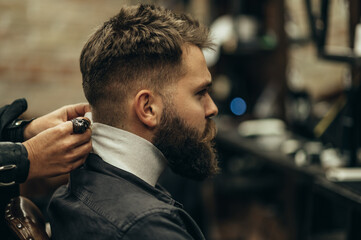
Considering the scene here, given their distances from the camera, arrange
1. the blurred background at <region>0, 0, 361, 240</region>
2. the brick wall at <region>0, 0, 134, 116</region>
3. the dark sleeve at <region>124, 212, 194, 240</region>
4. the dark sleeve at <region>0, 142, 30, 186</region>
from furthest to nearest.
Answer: the brick wall at <region>0, 0, 134, 116</region> → the blurred background at <region>0, 0, 361, 240</region> → the dark sleeve at <region>0, 142, 30, 186</region> → the dark sleeve at <region>124, 212, 194, 240</region>

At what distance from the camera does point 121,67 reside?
120cm

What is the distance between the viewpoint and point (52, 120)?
4.39 ft

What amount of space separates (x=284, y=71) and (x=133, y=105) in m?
2.39

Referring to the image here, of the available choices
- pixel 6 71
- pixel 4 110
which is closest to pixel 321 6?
pixel 4 110

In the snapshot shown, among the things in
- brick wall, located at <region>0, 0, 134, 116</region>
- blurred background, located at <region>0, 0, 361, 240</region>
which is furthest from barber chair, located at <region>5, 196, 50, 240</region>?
brick wall, located at <region>0, 0, 134, 116</region>

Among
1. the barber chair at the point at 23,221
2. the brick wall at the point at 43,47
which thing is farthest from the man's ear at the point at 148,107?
the brick wall at the point at 43,47

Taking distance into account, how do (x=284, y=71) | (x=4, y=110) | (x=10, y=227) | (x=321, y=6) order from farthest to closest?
1. (x=284, y=71)
2. (x=321, y=6)
3. (x=4, y=110)
4. (x=10, y=227)

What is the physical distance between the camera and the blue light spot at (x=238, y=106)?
12.5 ft

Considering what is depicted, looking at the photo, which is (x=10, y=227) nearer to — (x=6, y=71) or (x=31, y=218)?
(x=31, y=218)

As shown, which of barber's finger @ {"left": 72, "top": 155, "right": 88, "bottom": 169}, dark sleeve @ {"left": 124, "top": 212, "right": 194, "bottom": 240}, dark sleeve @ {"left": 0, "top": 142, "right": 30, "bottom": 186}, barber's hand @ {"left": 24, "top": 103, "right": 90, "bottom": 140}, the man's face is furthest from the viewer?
barber's hand @ {"left": 24, "top": 103, "right": 90, "bottom": 140}

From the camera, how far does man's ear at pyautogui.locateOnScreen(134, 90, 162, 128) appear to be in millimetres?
1168

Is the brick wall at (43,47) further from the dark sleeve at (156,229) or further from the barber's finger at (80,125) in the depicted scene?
the dark sleeve at (156,229)

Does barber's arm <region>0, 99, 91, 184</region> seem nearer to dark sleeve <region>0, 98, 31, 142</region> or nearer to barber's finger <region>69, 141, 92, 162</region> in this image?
barber's finger <region>69, 141, 92, 162</region>

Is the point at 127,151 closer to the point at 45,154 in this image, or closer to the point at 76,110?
the point at 45,154
